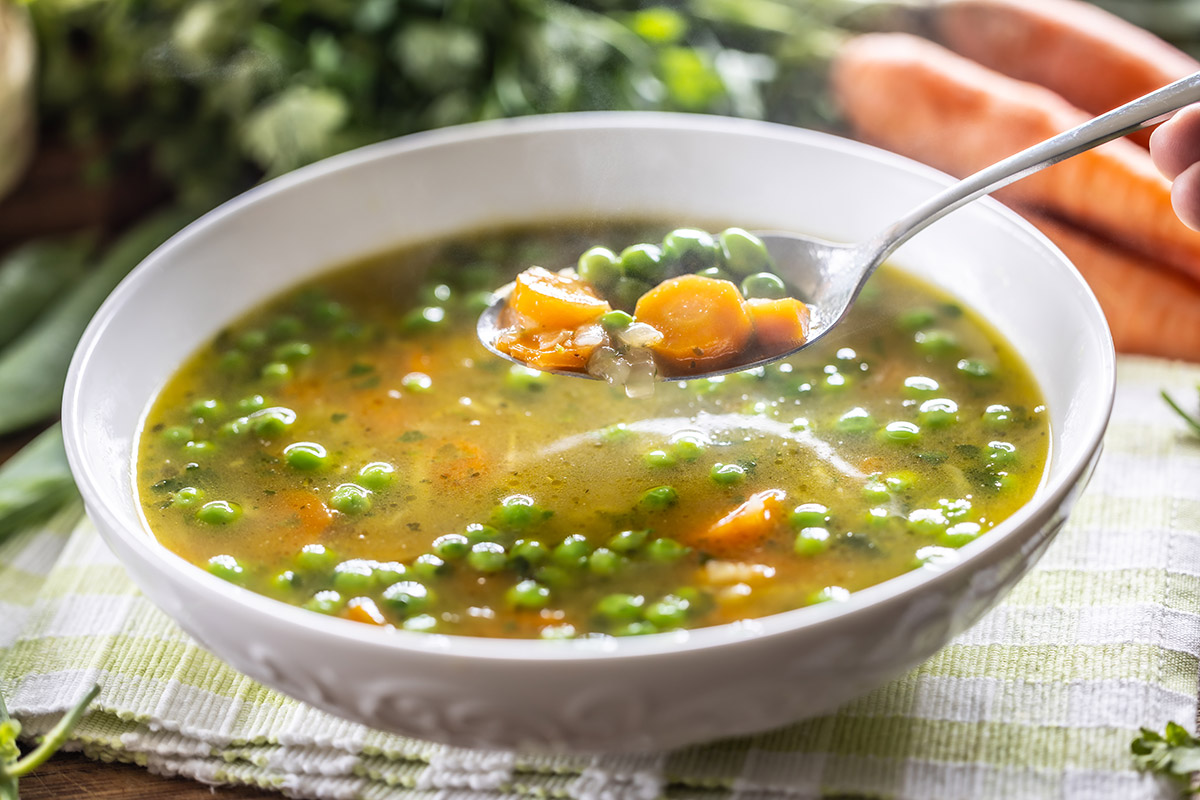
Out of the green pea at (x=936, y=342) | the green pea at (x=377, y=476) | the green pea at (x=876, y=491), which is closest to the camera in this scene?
the green pea at (x=876, y=491)

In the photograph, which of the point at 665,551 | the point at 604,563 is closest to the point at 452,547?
the point at 604,563

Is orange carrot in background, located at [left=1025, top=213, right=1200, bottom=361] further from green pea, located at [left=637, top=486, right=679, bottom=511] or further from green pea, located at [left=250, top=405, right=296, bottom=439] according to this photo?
green pea, located at [left=250, top=405, right=296, bottom=439]

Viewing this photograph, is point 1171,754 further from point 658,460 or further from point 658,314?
point 658,314

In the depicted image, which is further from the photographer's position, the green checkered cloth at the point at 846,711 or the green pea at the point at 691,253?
the green pea at the point at 691,253

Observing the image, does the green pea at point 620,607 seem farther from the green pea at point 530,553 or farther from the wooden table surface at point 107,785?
the wooden table surface at point 107,785

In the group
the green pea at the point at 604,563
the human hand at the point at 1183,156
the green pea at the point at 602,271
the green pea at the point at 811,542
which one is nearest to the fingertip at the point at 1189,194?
the human hand at the point at 1183,156

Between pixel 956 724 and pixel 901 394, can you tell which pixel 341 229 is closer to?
pixel 901 394
